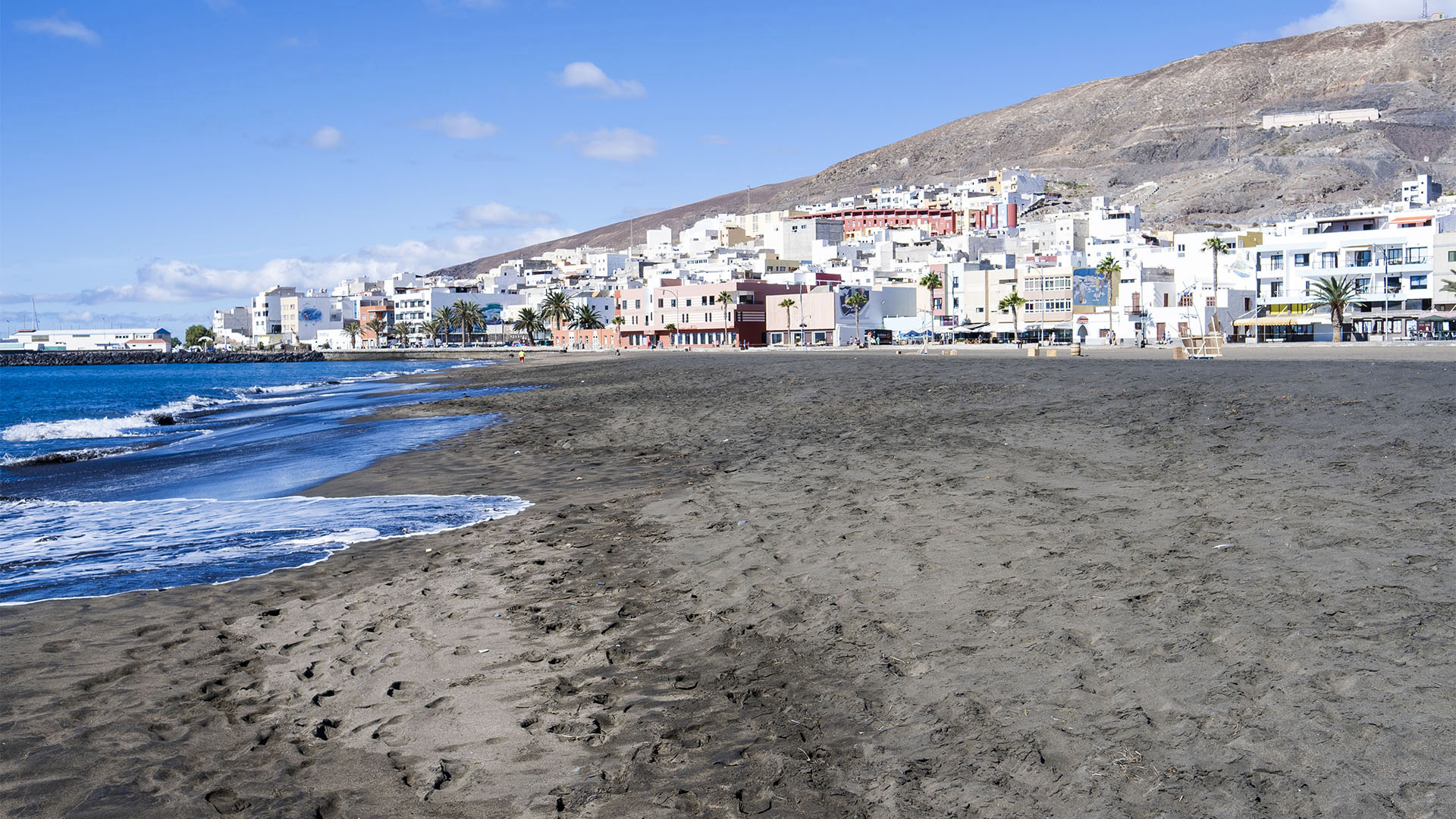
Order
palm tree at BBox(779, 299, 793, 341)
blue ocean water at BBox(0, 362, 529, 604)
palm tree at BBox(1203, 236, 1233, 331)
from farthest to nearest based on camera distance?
palm tree at BBox(779, 299, 793, 341), palm tree at BBox(1203, 236, 1233, 331), blue ocean water at BBox(0, 362, 529, 604)

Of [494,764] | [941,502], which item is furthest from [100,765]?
[941,502]

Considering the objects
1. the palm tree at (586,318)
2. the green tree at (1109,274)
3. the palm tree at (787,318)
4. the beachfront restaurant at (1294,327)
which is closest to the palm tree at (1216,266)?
the beachfront restaurant at (1294,327)

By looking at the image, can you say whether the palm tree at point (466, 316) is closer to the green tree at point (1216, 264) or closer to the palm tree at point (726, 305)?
the palm tree at point (726, 305)

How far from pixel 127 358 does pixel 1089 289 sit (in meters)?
167

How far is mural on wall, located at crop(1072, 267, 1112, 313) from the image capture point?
3563 inches

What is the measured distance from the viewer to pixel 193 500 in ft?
50.4

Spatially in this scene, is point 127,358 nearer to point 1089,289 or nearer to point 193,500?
point 1089,289

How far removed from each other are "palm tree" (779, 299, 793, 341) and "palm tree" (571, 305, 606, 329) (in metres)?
35.7

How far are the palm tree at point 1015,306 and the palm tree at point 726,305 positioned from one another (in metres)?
32.8

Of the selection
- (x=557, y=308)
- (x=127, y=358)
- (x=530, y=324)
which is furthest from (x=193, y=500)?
(x=127, y=358)

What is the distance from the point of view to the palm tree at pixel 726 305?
116 m

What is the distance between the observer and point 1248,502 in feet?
32.2

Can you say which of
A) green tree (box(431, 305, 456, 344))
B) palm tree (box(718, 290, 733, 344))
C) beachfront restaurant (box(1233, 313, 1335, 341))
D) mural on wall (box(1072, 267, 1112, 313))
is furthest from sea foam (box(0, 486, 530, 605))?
green tree (box(431, 305, 456, 344))

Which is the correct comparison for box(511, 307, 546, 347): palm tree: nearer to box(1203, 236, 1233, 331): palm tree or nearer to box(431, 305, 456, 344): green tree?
box(431, 305, 456, 344): green tree
